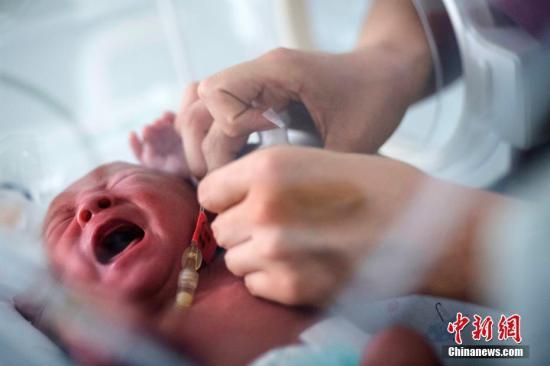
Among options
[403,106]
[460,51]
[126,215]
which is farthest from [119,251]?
[460,51]

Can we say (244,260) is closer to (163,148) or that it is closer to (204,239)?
(204,239)

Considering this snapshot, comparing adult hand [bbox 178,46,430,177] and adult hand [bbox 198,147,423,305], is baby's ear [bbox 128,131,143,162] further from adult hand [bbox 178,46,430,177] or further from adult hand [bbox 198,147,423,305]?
adult hand [bbox 198,147,423,305]

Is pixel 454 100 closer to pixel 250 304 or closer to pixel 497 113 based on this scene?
pixel 497 113

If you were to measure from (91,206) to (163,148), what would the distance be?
0.12 m

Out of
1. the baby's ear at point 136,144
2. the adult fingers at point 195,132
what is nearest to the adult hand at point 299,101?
the adult fingers at point 195,132

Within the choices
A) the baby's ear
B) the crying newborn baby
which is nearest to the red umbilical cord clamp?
the crying newborn baby

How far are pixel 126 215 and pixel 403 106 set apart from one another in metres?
0.29

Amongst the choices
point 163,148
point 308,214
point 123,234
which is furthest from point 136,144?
point 308,214

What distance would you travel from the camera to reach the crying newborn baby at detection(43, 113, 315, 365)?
0.49m

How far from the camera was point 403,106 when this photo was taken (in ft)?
1.97

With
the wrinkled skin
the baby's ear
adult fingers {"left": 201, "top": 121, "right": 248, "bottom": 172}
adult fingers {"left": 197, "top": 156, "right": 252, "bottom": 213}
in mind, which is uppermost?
adult fingers {"left": 201, "top": 121, "right": 248, "bottom": 172}

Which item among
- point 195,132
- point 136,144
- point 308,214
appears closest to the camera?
point 308,214

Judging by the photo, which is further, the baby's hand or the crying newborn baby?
the baby's hand

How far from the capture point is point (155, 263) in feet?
1.73
